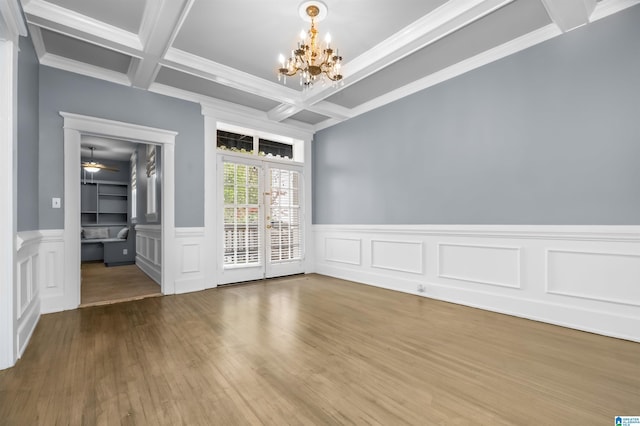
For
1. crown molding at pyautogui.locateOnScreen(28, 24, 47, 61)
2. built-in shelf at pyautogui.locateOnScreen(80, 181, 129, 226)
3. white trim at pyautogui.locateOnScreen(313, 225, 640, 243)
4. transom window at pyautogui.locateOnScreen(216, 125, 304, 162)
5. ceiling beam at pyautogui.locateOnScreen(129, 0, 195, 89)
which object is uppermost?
crown molding at pyautogui.locateOnScreen(28, 24, 47, 61)

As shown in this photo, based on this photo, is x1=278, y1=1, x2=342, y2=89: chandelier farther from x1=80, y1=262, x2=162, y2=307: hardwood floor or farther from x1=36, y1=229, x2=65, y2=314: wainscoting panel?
x1=80, y1=262, x2=162, y2=307: hardwood floor

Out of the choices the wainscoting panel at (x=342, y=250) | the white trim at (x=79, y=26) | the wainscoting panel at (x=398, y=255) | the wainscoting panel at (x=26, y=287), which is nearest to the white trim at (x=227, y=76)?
the white trim at (x=79, y=26)

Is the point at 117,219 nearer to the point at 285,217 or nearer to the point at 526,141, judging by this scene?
the point at 285,217

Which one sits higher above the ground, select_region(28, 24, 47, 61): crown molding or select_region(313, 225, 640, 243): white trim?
select_region(28, 24, 47, 61): crown molding

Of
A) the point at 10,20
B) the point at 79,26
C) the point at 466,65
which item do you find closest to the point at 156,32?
the point at 79,26

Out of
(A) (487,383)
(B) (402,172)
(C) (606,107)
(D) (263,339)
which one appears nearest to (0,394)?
(D) (263,339)

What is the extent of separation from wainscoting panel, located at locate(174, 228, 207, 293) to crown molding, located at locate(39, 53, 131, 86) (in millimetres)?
2117

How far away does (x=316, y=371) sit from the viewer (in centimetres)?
210

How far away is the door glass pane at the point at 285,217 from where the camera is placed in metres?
5.52

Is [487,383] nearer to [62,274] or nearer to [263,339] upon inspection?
[263,339]

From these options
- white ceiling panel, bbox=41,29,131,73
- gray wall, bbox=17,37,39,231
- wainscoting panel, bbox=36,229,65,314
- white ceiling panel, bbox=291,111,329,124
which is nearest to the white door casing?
gray wall, bbox=17,37,39,231

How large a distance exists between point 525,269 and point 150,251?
236 inches

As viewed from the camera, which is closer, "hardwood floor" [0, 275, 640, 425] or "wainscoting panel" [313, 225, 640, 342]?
"hardwood floor" [0, 275, 640, 425]

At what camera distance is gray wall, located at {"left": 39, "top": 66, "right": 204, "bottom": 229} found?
348cm
